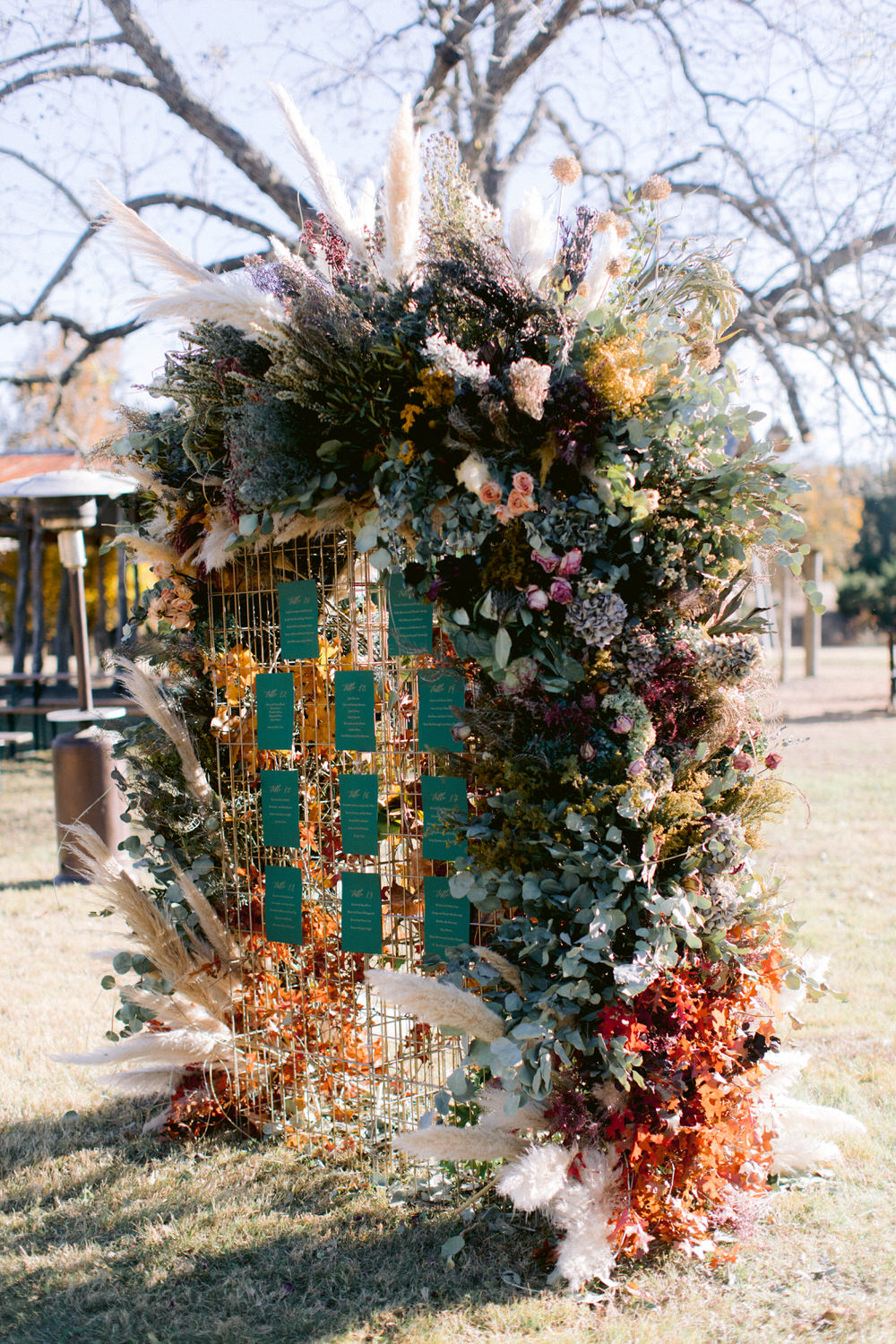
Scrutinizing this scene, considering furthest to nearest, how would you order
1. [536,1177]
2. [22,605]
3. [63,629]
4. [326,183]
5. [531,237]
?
[63,629] < [22,605] < [326,183] < [531,237] < [536,1177]

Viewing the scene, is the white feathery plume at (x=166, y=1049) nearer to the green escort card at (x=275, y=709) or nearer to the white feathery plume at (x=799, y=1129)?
the green escort card at (x=275, y=709)

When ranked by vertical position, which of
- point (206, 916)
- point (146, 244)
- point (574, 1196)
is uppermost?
point (146, 244)

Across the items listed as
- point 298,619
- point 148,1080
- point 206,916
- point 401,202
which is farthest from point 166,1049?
point 401,202

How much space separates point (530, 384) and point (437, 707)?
0.91m

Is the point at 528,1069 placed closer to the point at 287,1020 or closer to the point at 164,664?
the point at 287,1020

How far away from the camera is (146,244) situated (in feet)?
8.71

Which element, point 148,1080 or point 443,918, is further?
point 148,1080

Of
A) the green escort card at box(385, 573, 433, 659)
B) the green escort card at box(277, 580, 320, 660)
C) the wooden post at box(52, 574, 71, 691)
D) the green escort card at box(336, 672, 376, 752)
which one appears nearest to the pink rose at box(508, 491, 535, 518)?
the green escort card at box(385, 573, 433, 659)

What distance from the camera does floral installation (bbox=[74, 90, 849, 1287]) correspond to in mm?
2314

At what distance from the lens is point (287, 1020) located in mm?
3111

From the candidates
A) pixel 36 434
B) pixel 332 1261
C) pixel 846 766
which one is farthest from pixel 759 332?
pixel 36 434

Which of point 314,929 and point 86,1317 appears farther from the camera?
point 314,929

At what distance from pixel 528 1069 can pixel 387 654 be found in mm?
1183

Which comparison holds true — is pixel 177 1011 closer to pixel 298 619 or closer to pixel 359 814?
pixel 359 814
